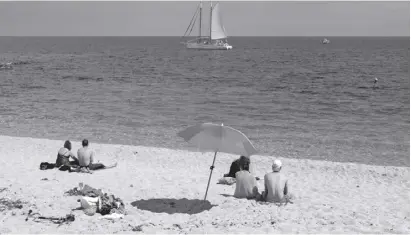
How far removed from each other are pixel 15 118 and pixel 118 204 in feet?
58.2

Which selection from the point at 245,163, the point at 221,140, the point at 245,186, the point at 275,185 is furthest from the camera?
the point at 245,163

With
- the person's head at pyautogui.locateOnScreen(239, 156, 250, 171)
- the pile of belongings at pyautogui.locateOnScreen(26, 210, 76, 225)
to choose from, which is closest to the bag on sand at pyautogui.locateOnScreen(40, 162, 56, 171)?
the pile of belongings at pyautogui.locateOnScreen(26, 210, 76, 225)

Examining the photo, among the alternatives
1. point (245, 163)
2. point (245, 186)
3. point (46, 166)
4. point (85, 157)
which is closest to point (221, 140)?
point (245, 186)

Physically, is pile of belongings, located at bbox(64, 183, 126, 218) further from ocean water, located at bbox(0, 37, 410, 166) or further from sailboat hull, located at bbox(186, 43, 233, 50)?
sailboat hull, located at bbox(186, 43, 233, 50)

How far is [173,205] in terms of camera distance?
9.91 m

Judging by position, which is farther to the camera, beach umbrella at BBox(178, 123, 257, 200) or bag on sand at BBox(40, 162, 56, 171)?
bag on sand at BBox(40, 162, 56, 171)

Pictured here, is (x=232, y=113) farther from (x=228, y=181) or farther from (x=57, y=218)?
(x=57, y=218)

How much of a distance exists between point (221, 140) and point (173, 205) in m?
1.91

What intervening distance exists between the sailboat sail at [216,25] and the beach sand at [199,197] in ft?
296

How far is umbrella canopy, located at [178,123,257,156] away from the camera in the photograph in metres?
9.09

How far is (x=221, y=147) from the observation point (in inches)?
360

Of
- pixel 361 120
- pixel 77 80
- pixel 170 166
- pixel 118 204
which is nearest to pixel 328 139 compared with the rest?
pixel 361 120

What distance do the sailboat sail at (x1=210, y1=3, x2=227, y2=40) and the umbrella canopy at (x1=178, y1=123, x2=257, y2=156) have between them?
9515cm

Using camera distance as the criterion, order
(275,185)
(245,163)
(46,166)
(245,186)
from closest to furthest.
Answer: (275,185)
(245,186)
(245,163)
(46,166)
